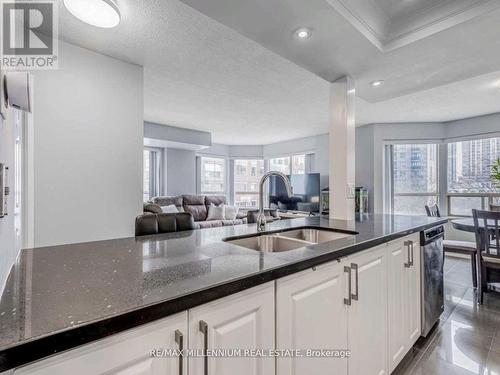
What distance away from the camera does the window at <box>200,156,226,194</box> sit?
7285mm

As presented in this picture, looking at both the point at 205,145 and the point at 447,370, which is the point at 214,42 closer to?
the point at 447,370

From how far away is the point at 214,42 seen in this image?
2.32m

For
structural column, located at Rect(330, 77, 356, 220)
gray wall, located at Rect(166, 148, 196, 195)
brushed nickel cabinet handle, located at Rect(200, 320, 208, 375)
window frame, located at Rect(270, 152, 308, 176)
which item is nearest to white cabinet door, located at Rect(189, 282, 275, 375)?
brushed nickel cabinet handle, located at Rect(200, 320, 208, 375)

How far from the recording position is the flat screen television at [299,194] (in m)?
6.08

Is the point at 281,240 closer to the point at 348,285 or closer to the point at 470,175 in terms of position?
the point at 348,285

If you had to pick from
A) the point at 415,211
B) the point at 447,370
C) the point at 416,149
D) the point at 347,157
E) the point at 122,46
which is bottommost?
the point at 447,370

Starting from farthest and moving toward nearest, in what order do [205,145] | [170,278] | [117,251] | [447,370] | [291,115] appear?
1. [205,145]
2. [291,115]
3. [447,370]
4. [117,251]
5. [170,278]

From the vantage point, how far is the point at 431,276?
6.84ft

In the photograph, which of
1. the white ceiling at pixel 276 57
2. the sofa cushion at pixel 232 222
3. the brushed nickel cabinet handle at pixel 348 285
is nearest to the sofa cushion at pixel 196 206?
the sofa cushion at pixel 232 222

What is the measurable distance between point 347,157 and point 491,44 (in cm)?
123

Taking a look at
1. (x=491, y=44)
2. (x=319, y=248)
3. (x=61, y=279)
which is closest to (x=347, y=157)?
(x=491, y=44)

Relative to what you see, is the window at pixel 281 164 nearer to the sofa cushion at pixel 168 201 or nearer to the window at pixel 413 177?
the window at pixel 413 177

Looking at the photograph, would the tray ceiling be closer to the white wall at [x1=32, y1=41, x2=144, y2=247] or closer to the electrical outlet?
the electrical outlet

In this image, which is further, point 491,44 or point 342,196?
point 342,196
